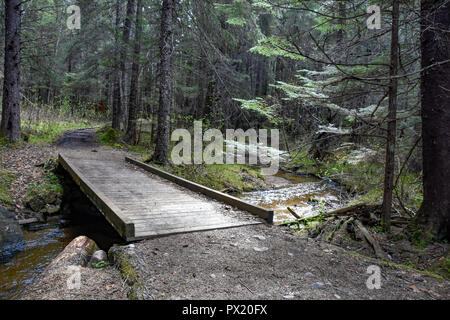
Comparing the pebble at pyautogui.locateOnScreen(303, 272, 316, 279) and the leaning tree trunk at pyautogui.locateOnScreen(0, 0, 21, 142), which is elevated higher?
the leaning tree trunk at pyautogui.locateOnScreen(0, 0, 21, 142)

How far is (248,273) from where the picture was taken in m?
3.36

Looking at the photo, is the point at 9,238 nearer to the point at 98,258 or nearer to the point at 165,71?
the point at 98,258

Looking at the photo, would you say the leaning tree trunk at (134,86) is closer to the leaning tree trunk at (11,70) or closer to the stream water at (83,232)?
the leaning tree trunk at (11,70)

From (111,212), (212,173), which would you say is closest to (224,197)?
(111,212)

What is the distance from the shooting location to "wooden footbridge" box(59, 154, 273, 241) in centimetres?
468

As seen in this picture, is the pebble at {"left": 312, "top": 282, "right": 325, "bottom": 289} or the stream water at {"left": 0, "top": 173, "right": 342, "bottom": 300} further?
the stream water at {"left": 0, "top": 173, "right": 342, "bottom": 300}

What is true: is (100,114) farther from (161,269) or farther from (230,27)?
(161,269)

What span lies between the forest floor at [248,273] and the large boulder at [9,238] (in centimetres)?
259

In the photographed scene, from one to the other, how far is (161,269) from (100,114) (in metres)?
30.4

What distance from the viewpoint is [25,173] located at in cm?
827

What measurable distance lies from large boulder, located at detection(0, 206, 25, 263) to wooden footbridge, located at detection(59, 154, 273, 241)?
1.47 meters

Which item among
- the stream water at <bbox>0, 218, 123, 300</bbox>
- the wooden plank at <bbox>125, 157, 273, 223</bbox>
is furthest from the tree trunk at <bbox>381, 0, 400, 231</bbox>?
the stream water at <bbox>0, 218, 123, 300</bbox>

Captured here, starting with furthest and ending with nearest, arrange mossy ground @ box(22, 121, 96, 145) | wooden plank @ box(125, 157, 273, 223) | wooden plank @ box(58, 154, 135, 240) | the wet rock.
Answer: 1. mossy ground @ box(22, 121, 96, 145)
2. wooden plank @ box(125, 157, 273, 223)
3. wooden plank @ box(58, 154, 135, 240)
4. the wet rock

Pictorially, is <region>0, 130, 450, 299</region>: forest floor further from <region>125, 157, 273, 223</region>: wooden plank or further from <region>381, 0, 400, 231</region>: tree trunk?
<region>381, 0, 400, 231</region>: tree trunk
